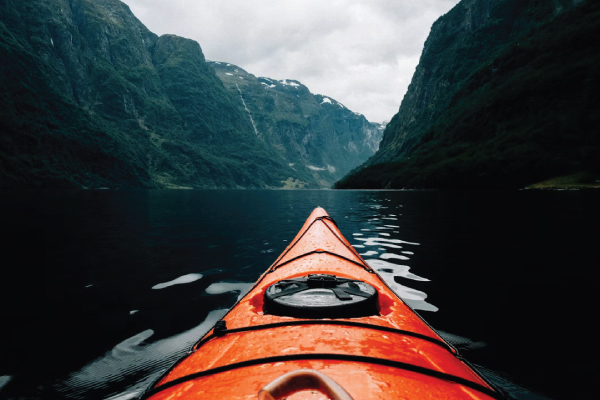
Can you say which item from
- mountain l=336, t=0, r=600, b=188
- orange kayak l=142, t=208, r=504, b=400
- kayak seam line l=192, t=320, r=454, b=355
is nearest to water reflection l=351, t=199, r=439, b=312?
orange kayak l=142, t=208, r=504, b=400

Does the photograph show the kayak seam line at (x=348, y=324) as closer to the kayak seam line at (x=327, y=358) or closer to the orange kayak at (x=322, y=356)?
the orange kayak at (x=322, y=356)

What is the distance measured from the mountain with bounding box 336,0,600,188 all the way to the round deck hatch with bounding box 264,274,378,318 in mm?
93330

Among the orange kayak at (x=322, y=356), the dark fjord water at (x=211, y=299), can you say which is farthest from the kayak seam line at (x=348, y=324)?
the dark fjord water at (x=211, y=299)

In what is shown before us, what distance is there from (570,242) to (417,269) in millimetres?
7665

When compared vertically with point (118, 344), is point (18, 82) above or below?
above

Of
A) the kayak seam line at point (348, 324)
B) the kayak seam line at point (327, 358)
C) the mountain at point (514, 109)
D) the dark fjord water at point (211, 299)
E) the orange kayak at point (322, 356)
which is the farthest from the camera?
the mountain at point (514, 109)

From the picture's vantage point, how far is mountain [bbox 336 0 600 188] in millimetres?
85812

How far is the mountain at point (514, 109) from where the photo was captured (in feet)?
282

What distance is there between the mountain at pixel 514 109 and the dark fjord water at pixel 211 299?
3362 inches

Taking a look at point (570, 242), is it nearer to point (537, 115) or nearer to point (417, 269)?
point (417, 269)

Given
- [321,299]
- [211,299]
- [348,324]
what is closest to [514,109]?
[211,299]

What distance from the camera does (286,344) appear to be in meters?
2.35

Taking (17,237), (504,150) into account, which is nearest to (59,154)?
(17,237)

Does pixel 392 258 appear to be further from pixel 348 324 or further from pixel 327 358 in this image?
pixel 327 358
